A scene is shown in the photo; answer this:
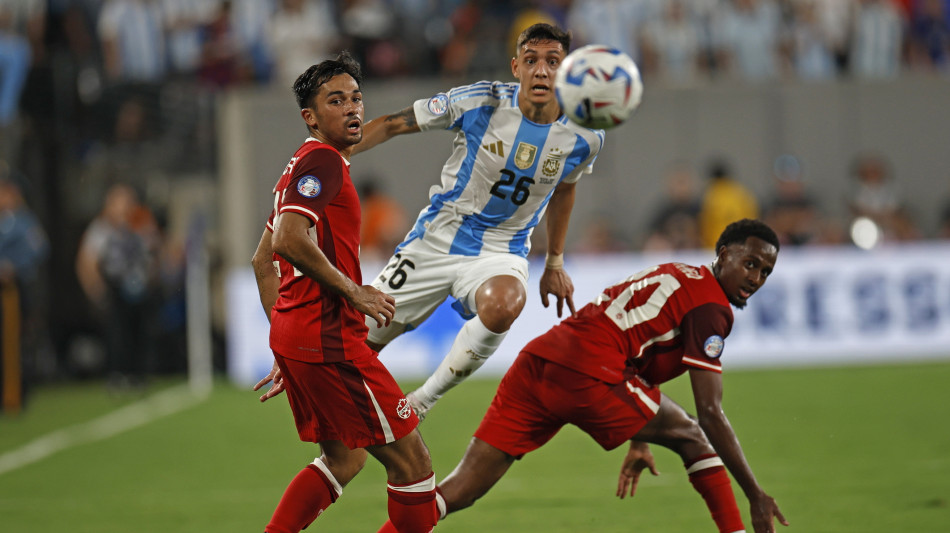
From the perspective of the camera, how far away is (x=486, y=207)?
6234 mm

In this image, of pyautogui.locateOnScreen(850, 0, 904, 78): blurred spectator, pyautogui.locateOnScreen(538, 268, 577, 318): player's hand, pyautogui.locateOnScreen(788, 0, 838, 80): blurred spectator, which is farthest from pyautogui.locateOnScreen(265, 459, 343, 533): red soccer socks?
pyautogui.locateOnScreen(850, 0, 904, 78): blurred spectator

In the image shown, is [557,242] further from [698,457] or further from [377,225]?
[377,225]

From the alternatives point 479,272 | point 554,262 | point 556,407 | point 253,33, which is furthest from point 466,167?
point 253,33

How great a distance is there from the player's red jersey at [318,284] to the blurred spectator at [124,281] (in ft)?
31.8

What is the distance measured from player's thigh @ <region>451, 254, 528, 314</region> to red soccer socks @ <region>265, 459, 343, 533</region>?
1204mm

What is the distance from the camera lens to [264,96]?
56.7ft

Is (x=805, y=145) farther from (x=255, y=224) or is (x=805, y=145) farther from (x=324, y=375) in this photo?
(x=324, y=375)

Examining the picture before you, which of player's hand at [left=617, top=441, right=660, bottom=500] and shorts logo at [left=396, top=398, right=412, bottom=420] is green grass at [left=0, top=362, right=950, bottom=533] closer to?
player's hand at [left=617, top=441, right=660, bottom=500]

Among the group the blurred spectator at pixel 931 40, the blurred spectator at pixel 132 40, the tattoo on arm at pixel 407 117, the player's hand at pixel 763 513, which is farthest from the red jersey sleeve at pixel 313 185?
the blurred spectator at pixel 931 40

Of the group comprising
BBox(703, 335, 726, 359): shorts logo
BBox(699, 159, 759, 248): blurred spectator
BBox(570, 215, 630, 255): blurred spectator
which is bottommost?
BBox(570, 215, 630, 255): blurred spectator

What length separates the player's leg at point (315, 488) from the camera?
17.5 ft

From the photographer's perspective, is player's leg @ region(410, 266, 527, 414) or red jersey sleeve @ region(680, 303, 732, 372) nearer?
red jersey sleeve @ region(680, 303, 732, 372)

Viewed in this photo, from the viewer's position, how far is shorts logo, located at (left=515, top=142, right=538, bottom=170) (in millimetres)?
6090

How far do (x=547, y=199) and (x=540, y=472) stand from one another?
3089 mm
